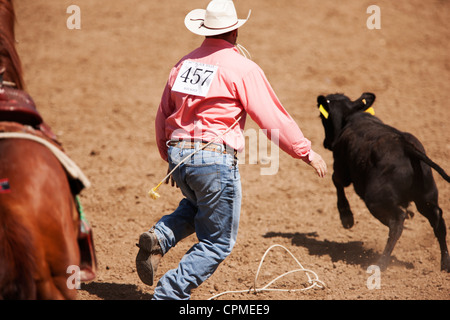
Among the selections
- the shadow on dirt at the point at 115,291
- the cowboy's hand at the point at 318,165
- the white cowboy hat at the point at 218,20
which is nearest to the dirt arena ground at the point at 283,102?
the shadow on dirt at the point at 115,291

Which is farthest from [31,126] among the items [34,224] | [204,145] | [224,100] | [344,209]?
[344,209]

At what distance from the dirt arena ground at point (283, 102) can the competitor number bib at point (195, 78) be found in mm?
1602

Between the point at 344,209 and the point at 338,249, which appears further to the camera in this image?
the point at 344,209

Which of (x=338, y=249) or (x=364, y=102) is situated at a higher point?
(x=364, y=102)

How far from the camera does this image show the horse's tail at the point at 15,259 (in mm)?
2414

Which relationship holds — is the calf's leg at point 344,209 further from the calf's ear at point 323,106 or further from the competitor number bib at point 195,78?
the competitor number bib at point 195,78

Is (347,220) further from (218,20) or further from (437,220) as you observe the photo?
(218,20)

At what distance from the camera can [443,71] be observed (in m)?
9.18

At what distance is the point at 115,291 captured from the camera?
4.08 metres

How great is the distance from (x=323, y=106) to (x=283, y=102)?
3.28 m

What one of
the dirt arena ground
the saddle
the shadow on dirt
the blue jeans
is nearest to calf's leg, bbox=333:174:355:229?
the dirt arena ground

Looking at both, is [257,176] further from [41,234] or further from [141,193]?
[41,234]

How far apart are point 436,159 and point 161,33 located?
653 cm
